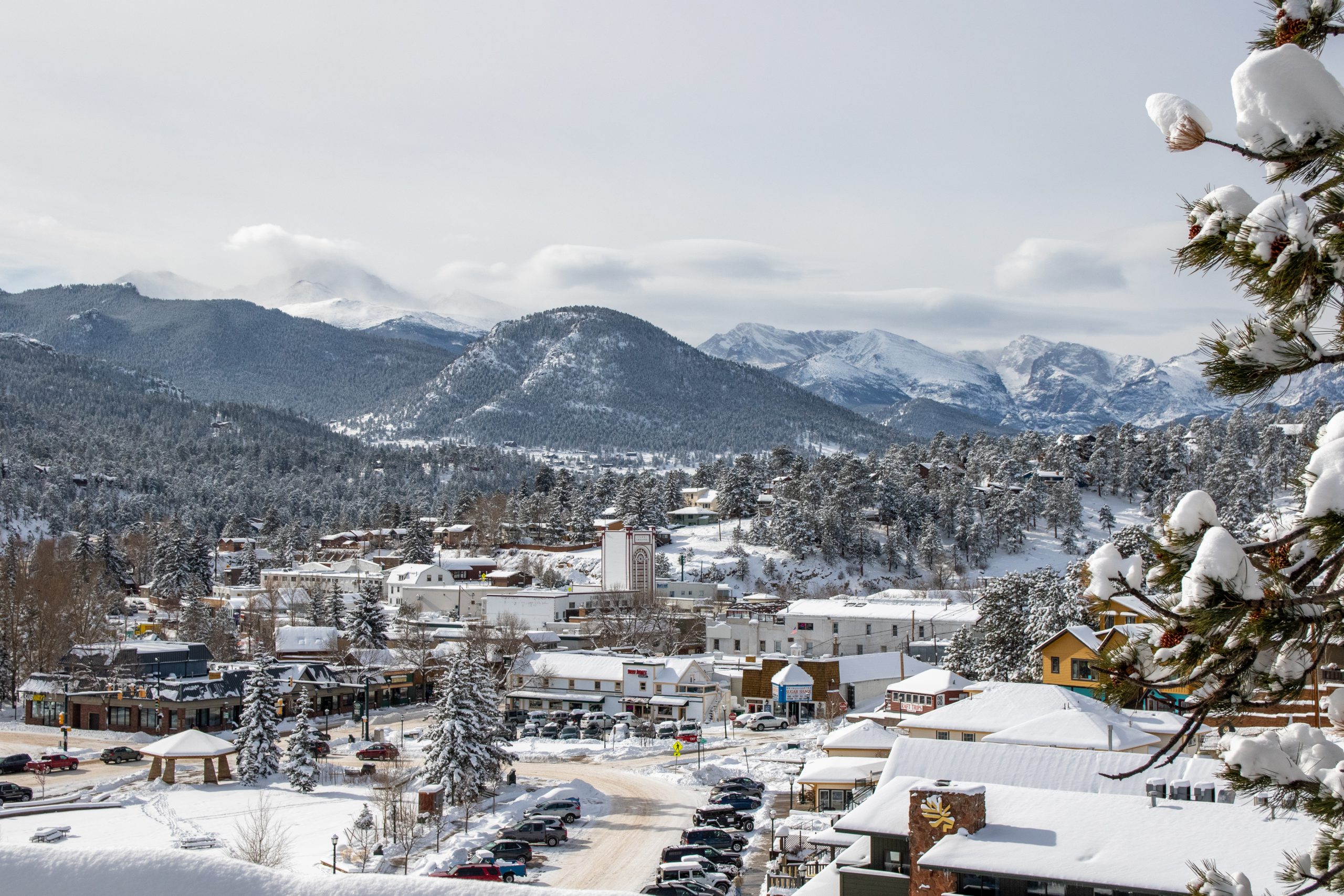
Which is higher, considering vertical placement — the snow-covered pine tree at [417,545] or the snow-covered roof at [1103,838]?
the snow-covered pine tree at [417,545]

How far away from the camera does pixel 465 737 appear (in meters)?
38.7

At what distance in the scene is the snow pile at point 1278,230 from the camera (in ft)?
15.2

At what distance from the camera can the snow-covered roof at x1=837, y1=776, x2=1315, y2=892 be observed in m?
16.6

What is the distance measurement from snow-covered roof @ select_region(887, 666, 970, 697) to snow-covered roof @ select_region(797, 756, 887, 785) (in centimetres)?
1123

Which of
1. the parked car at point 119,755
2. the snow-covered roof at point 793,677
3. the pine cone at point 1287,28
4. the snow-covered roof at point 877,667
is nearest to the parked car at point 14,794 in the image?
the parked car at point 119,755

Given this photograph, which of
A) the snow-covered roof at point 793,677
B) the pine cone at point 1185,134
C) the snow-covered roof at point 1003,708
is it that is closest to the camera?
the pine cone at point 1185,134

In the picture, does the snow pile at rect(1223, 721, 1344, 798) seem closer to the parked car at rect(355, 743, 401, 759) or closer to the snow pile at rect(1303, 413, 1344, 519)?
the snow pile at rect(1303, 413, 1344, 519)

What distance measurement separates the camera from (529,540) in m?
121

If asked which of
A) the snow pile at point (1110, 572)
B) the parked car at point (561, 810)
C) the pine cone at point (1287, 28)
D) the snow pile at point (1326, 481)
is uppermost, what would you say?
the pine cone at point (1287, 28)

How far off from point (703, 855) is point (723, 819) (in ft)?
14.4

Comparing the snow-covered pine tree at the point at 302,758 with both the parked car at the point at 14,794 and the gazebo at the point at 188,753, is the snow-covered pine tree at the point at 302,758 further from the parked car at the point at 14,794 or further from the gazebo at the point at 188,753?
the parked car at the point at 14,794

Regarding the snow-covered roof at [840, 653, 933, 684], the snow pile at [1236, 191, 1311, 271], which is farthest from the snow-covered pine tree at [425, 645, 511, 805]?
→ the snow pile at [1236, 191, 1311, 271]

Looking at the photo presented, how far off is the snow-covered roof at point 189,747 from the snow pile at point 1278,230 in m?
42.1

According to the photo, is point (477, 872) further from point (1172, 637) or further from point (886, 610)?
point (886, 610)
